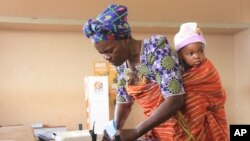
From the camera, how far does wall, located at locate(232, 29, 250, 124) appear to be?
234 cm

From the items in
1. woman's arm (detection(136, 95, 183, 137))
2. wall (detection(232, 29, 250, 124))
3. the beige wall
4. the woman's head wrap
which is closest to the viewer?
woman's arm (detection(136, 95, 183, 137))

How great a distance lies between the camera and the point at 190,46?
0.85 metres

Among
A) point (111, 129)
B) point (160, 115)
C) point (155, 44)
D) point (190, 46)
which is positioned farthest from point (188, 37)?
point (111, 129)

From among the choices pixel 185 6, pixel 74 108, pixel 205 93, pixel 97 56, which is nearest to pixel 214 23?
pixel 185 6

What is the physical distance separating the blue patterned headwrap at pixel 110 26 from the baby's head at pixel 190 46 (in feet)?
0.57

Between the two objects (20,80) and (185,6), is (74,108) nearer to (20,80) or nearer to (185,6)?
(20,80)

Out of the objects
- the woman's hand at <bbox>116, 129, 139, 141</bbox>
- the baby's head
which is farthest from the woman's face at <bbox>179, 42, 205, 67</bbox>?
the woman's hand at <bbox>116, 129, 139, 141</bbox>

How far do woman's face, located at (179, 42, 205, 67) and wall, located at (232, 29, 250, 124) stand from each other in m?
1.58

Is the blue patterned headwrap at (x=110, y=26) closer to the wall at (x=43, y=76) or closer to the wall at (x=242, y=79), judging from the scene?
the wall at (x=43, y=76)

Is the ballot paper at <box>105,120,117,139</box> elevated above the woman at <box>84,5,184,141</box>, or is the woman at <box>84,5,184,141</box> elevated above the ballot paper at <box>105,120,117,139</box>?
the woman at <box>84,5,184,141</box>

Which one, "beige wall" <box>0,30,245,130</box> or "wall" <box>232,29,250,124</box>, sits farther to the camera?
"wall" <box>232,29,250,124</box>

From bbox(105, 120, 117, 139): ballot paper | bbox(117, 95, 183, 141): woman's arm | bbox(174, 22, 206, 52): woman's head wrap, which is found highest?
bbox(174, 22, 206, 52): woman's head wrap

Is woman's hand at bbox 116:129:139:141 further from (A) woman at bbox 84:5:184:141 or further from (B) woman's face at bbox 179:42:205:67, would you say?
(B) woman's face at bbox 179:42:205:67

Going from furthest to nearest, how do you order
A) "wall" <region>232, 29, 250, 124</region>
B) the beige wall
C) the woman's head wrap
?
"wall" <region>232, 29, 250, 124</region> < the beige wall < the woman's head wrap
